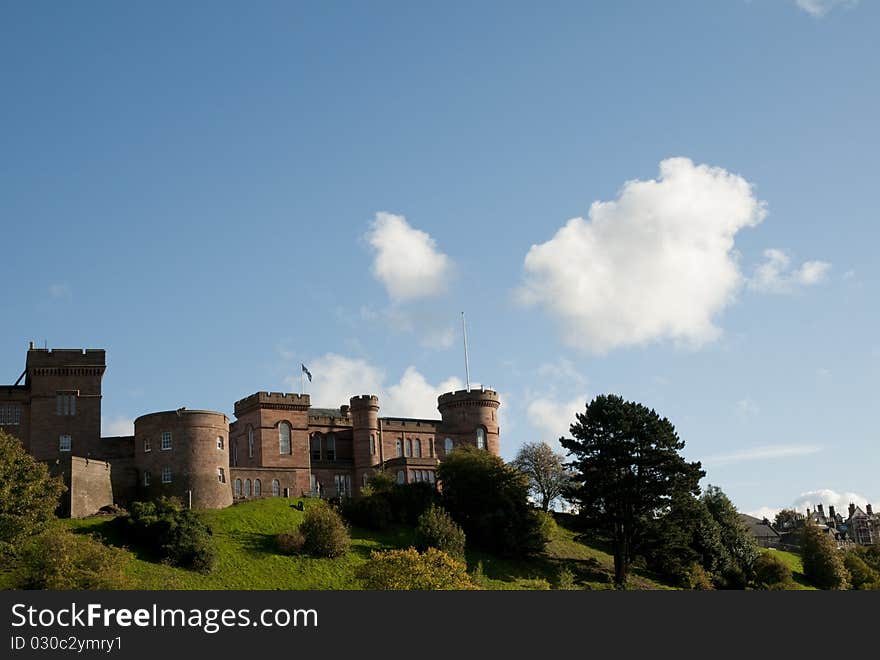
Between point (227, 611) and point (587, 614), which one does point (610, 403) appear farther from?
point (227, 611)

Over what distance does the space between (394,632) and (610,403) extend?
4321 centimetres

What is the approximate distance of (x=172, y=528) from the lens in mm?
56281

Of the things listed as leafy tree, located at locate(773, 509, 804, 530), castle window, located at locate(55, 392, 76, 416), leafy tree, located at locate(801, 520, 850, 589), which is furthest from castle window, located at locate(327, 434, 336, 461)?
leafy tree, located at locate(773, 509, 804, 530)

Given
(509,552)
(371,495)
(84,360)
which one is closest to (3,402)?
(84,360)

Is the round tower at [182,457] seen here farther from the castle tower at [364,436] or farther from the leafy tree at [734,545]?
the leafy tree at [734,545]

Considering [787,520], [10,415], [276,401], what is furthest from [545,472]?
[787,520]

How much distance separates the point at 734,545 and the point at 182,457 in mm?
42338

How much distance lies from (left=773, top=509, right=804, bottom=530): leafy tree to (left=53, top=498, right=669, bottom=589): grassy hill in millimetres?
89179

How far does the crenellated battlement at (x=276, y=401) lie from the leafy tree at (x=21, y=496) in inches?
905

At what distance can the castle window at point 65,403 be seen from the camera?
67.6 meters

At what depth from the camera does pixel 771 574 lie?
75688 millimetres

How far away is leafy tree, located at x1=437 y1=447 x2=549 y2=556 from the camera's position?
6950cm

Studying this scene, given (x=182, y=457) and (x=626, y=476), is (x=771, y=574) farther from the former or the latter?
(x=182, y=457)

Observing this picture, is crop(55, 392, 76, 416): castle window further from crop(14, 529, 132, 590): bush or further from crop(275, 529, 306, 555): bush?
crop(14, 529, 132, 590): bush
